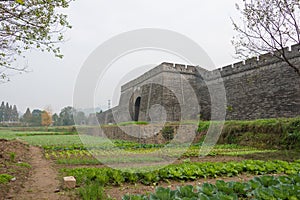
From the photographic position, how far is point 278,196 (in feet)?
10.7

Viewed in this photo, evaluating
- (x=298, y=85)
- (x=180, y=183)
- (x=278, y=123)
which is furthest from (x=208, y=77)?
(x=180, y=183)

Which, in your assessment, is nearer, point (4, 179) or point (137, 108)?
point (4, 179)

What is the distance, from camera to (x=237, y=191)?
392cm

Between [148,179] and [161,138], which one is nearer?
[148,179]

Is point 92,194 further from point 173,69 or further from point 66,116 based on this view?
point 66,116

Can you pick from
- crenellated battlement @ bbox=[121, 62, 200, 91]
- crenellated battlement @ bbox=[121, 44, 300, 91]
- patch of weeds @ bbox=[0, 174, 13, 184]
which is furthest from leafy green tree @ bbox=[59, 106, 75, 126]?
patch of weeds @ bbox=[0, 174, 13, 184]

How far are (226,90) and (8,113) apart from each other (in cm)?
8085

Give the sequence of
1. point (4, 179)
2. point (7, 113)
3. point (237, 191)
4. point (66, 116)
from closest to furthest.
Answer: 1. point (237, 191)
2. point (4, 179)
3. point (66, 116)
4. point (7, 113)

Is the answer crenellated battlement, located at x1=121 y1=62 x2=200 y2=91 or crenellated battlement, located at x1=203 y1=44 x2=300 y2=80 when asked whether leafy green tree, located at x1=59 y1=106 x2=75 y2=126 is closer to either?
crenellated battlement, located at x1=121 y1=62 x2=200 y2=91

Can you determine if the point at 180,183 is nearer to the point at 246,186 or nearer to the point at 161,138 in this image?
the point at 246,186

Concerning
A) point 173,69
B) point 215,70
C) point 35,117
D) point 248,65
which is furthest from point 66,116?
point 248,65

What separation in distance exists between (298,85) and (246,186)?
13.8m

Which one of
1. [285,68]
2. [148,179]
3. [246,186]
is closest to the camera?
[246,186]

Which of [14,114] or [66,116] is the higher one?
[14,114]
